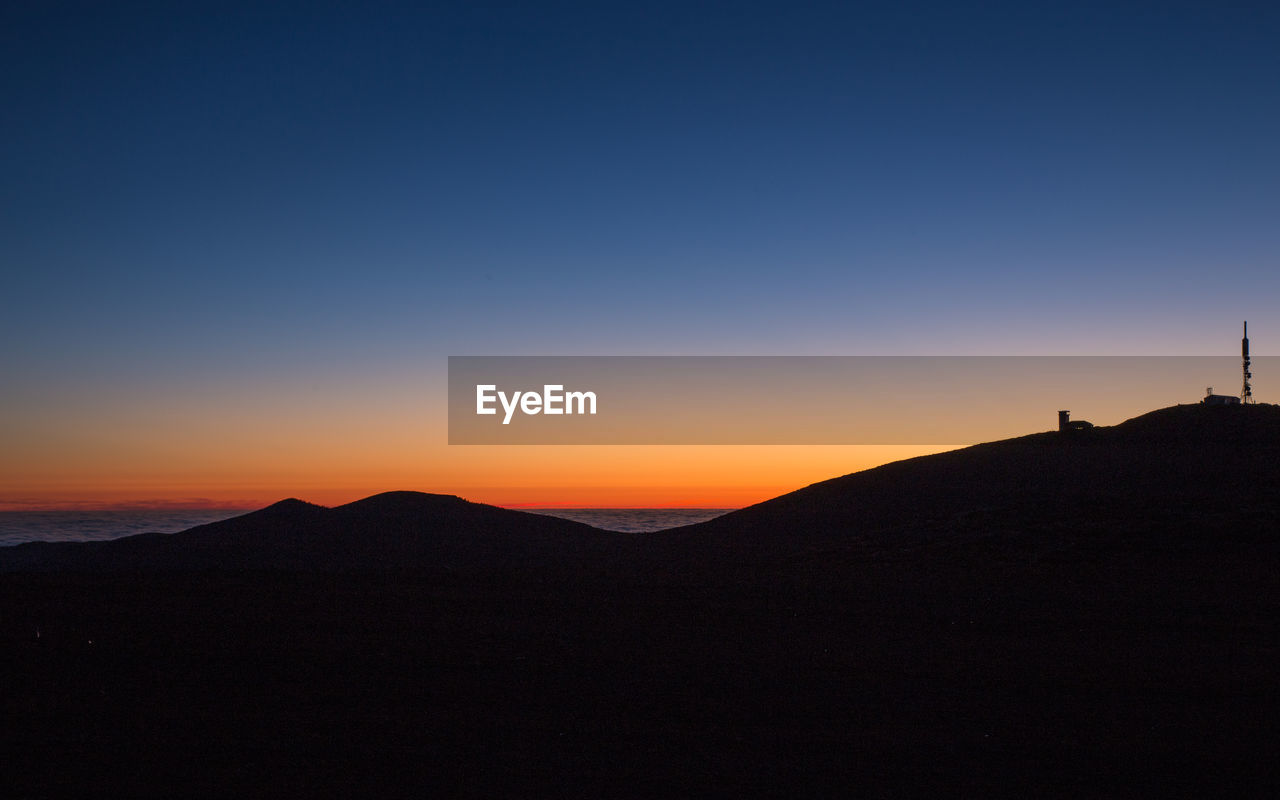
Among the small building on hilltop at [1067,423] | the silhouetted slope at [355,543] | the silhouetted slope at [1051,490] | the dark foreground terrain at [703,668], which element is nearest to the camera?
the dark foreground terrain at [703,668]

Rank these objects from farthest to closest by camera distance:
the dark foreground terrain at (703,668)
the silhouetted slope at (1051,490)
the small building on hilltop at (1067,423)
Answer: the small building on hilltop at (1067,423) → the silhouetted slope at (1051,490) → the dark foreground terrain at (703,668)

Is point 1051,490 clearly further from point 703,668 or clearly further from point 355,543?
point 355,543

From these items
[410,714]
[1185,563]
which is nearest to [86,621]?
[410,714]

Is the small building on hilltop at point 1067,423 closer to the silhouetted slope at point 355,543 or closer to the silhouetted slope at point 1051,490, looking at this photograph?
the silhouetted slope at point 1051,490

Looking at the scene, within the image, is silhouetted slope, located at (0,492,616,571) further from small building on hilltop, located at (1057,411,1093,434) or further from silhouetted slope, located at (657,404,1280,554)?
small building on hilltop, located at (1057,411,1093,434)

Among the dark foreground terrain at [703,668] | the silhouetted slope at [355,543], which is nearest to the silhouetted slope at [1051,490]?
the dark foreground terrain at [703,668]

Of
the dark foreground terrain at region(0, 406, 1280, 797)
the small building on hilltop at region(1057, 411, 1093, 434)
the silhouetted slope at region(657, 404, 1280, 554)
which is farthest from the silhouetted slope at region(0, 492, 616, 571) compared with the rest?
the small building on hilltop at region(1057, 411, 1093, 434)
